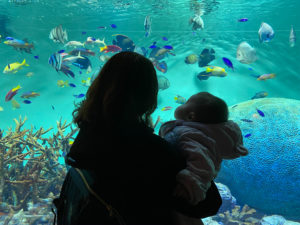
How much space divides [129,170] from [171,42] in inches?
590

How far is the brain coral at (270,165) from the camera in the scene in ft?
14.6

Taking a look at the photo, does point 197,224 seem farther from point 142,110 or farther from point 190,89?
point 190,89

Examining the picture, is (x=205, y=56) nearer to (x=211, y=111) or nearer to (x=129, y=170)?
(x=211, y=111)

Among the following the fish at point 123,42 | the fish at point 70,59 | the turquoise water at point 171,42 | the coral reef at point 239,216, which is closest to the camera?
Answer: the coral reef at point 239,216

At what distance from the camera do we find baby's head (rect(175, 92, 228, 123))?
4.01 feet

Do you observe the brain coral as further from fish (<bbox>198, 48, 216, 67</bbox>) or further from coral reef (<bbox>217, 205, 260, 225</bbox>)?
fish (<bbox>198, 48, 216, 67</bbox>)

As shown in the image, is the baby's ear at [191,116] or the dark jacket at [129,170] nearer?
the dark jacket at [129,170]

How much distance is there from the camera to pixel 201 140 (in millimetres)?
1062

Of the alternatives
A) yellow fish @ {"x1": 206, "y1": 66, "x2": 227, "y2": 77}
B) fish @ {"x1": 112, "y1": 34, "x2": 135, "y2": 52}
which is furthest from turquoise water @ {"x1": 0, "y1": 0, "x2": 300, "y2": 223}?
fish @ {"x1": 112, "y1": 34, "x2": 135, "y2": 52}

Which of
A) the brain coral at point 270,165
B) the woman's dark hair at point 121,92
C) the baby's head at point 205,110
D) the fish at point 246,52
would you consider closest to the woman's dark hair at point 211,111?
the baby's head at point 205,110

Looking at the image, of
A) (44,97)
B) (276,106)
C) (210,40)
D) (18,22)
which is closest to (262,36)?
(276,106)

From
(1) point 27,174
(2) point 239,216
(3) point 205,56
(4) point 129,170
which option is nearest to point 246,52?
(3) point 205,56

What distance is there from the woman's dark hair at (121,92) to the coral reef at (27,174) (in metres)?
4.20

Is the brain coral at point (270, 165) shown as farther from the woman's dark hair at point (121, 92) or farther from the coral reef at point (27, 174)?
the woman's dark hair at point (121, 92)
